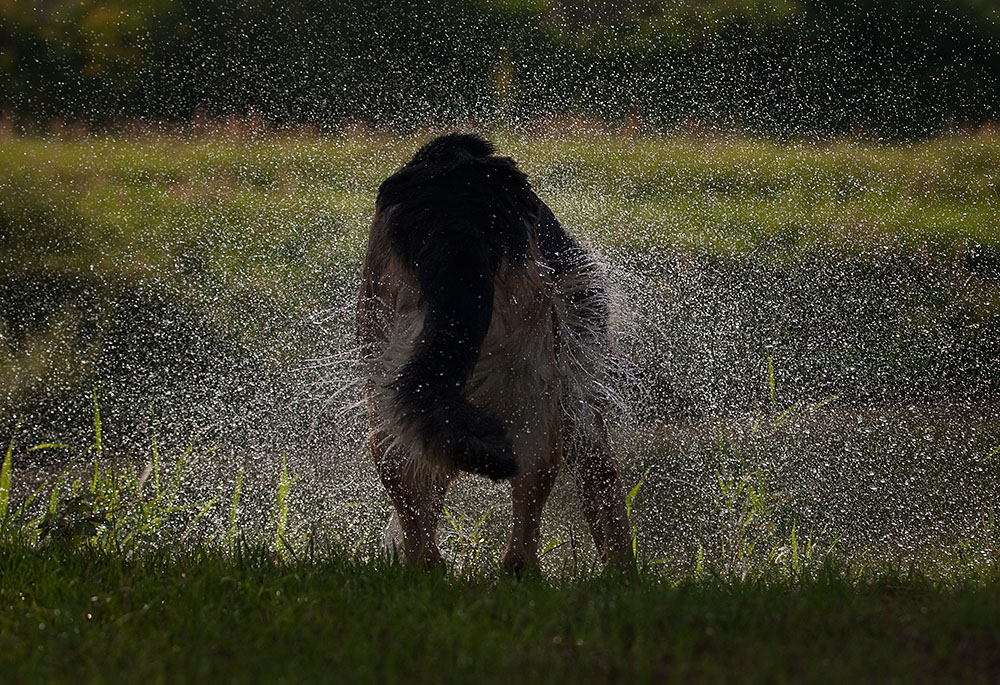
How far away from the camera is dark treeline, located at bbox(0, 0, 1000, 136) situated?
436 inches

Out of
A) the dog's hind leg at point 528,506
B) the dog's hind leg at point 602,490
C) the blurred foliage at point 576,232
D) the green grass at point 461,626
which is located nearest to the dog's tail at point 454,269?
the green grass at point 461,626

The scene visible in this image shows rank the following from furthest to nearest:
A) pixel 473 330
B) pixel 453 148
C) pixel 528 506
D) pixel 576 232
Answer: pixel 576 232 < pixel 453 148 < pixel 528 506 < pixel 473 330

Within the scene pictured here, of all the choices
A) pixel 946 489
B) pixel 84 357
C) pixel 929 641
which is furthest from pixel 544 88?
pixel 929 641

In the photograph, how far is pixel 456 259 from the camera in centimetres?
339

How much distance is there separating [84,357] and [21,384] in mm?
390

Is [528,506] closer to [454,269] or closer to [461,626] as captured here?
[454,269]

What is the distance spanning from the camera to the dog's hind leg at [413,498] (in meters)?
3.75

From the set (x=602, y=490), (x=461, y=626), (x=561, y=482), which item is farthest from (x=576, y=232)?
(x=461, y=626)

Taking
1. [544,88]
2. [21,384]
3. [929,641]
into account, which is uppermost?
[544,88]

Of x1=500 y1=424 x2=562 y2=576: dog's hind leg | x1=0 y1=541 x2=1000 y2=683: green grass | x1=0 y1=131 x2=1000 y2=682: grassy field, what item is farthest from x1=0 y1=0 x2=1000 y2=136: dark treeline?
x1=0 y1=541 x2=1000 y2=683: green grass

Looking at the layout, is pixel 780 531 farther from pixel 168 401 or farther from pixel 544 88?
pixel 544 88

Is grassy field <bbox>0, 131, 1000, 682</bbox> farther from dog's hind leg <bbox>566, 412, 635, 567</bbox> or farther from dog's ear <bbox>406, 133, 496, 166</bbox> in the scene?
dog's ear <bbox>406, 133, 496, 166</bbox>

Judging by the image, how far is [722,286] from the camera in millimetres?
8539

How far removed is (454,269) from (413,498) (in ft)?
2.67
